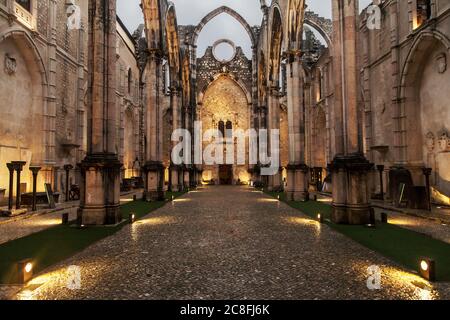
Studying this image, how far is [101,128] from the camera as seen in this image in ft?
30.1

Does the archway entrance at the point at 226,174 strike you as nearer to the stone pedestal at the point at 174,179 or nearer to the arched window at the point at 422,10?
the stone pedestal at the point at 174,179

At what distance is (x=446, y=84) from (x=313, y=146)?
1635 centimetres

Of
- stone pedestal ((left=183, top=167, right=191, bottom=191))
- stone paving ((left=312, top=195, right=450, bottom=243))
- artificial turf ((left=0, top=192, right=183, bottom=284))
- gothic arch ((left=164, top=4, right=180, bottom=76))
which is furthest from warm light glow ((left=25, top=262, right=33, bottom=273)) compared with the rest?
gothic arch ((left=164, top=4, right=180, bottom=76))

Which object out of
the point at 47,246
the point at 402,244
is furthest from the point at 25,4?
the point at 402,244

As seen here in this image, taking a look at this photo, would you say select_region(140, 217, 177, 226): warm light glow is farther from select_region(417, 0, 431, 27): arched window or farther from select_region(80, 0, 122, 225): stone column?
select_region(417, 0, 431, 27): arched window

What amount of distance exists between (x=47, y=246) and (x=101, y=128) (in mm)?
4060

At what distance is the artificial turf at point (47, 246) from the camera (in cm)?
487

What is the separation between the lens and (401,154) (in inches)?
579

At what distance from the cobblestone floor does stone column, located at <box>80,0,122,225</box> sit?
54.5 inches

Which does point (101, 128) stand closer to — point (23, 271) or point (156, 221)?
A: point (156, 221)

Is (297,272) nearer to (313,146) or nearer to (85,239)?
(85,239)

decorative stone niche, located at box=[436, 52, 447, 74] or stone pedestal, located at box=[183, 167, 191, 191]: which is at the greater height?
decorative stone niche, located at box=[436, 52, 447, 74]

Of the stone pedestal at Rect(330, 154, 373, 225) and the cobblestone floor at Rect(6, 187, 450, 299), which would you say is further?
the stone pedestal at Rect(330, 154, 373, 225)

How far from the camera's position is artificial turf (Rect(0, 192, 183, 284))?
16.0 feet
